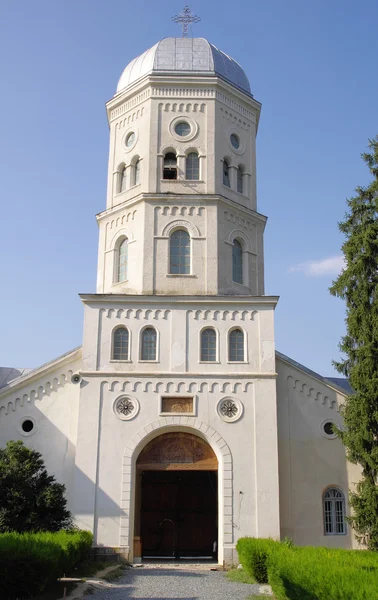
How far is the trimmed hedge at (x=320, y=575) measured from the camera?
10289 millimetres

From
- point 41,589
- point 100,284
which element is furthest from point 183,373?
point 41,589

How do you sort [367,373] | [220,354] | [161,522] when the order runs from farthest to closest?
1. [161,522]
2. [220,354]
3. [367,373]

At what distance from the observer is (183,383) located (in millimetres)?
23781

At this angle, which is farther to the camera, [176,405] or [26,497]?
[176,405]

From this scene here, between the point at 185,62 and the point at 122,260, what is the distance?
8.81 meters

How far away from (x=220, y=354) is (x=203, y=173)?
7395 millimetres

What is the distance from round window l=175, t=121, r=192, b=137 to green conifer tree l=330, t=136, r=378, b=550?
7.14m

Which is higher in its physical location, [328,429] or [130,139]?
[130,139]

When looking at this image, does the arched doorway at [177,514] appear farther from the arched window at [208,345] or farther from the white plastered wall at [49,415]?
the arched window at [208,345]

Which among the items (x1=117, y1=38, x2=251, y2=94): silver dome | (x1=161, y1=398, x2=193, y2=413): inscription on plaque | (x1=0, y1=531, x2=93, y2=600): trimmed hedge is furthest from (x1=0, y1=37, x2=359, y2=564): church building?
(x1=0, y1=531, x2=93, y2=600): trimmed hedge

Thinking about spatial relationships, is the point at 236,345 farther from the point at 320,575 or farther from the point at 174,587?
the point at 320,575

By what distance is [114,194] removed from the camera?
27578 millimetres

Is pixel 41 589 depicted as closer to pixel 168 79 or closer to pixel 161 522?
pixel 161 522

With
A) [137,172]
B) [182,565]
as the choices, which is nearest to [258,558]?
[182,565]
